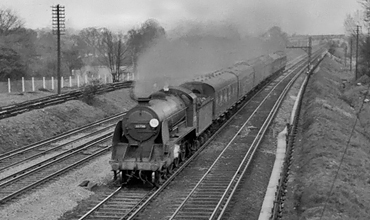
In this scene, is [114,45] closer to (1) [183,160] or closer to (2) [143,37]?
(2) [143,37]

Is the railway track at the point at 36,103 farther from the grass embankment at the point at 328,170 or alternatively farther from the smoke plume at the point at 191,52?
the grass embankment at the point at 328,170

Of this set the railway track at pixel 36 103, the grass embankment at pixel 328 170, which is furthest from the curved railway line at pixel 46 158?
the grass embankment at pixel 328 170

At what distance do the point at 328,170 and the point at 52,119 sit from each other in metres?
17.3

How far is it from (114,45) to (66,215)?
157 feet

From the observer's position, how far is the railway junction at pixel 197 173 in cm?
1307

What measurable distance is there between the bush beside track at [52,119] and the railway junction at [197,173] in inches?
2.8

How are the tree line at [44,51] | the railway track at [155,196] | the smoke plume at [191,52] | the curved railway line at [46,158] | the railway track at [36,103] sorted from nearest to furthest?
1. the railway track at [155,196]
2. the curved railway line at [46,158]
3. the railway track at [36,103]
4. the smoke plume at [191,52]
5. the tree line at [44,51]

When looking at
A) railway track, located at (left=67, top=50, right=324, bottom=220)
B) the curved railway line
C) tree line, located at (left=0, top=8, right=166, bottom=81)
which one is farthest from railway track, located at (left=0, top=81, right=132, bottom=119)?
railway track, located at (left=67, top=50, right=324, bottom=220)

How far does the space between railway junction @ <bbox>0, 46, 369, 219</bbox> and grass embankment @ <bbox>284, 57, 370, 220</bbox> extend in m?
0.05

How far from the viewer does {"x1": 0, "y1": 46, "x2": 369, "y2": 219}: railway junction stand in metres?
13.1

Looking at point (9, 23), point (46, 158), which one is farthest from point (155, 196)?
point (9, 23)

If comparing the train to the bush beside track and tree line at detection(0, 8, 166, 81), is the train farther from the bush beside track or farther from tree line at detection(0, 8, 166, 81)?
tree line at detection(0, 8, 166, 81)

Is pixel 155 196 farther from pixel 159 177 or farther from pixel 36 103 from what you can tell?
pixel 36 103

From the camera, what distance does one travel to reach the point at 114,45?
193 ft
